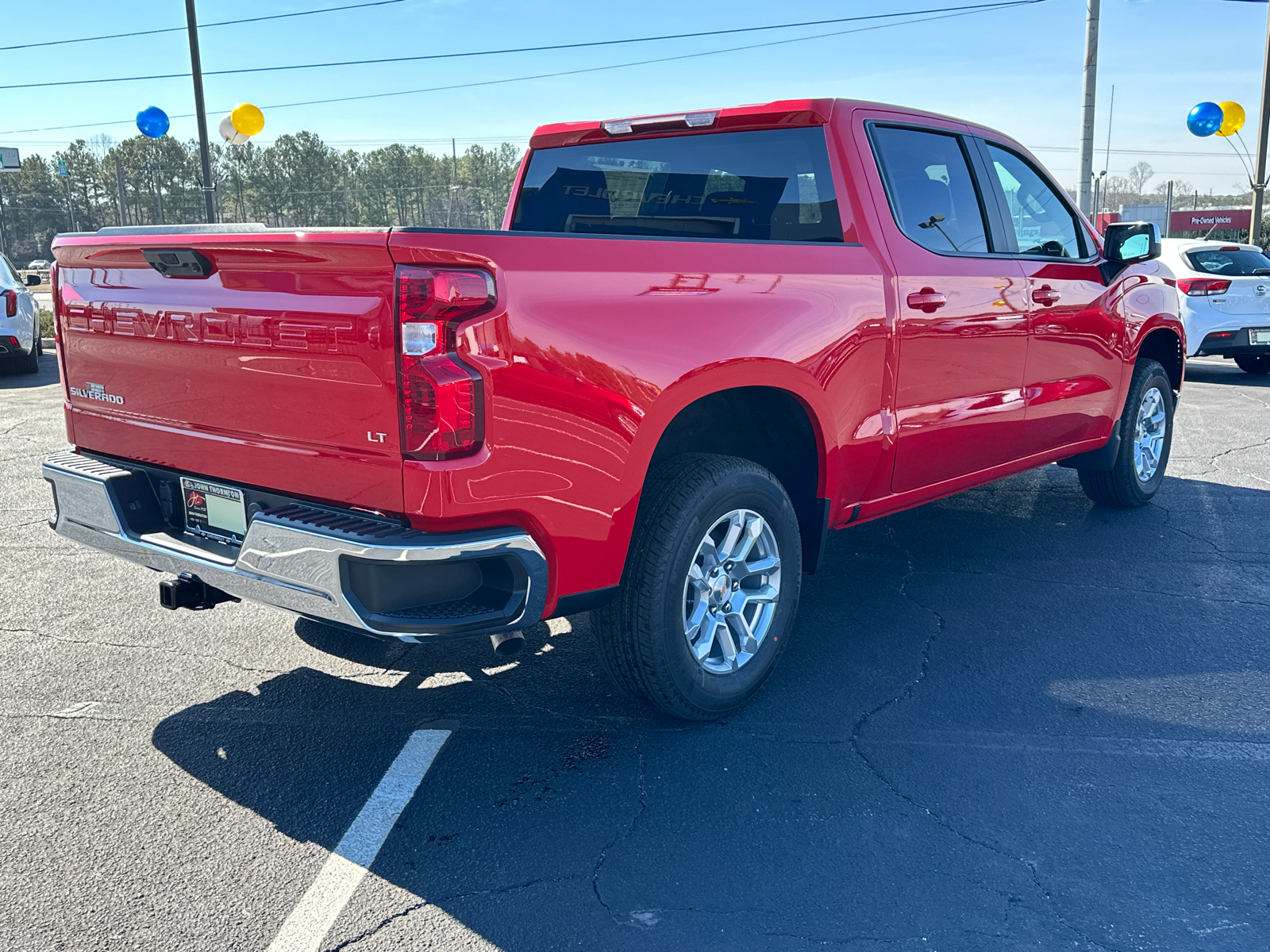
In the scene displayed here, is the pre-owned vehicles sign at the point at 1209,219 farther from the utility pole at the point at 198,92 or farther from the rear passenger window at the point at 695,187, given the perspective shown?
the rear passenger window at the point at 695,187

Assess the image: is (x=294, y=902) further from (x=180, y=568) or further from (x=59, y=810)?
(x=180, y=568)

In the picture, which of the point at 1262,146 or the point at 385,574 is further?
the point at 1262,146

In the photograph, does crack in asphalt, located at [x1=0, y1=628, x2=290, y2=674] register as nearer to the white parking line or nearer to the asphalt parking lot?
the asphalt parking lot

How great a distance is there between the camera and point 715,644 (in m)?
3.54

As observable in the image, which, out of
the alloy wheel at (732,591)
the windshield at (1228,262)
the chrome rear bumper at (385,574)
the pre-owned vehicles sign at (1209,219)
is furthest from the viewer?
the pre-owned vehicles sign at (1209,219)

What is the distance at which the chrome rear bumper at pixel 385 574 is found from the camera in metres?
2.59

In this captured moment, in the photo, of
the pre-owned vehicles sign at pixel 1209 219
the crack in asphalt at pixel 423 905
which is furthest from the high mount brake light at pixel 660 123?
the pre-owned vehicles sign at pixel 1209 219

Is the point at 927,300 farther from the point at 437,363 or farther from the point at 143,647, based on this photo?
the point at 143,647

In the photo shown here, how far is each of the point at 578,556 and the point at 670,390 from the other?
1.83ft

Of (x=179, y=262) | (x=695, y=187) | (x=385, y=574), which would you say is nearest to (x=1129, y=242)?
(x=695, y=187)

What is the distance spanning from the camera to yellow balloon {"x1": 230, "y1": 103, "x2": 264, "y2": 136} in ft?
53.9

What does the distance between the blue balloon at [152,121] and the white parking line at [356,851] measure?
17748 mm

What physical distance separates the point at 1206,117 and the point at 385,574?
20.3 meters

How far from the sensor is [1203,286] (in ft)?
39.4
